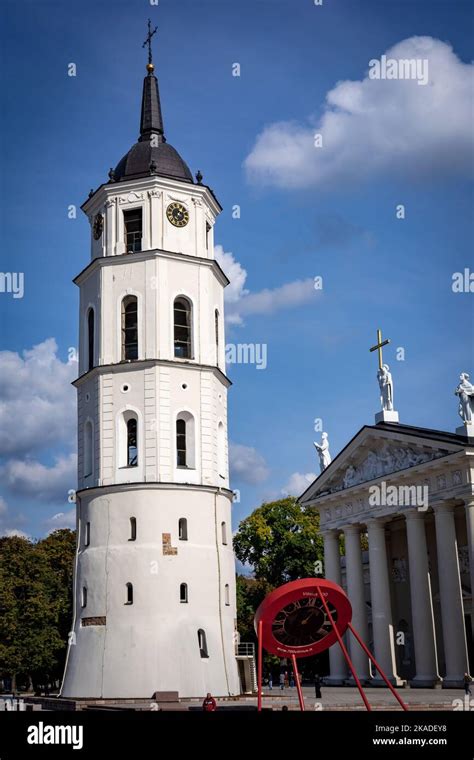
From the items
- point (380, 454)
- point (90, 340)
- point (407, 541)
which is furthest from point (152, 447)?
point (407, 541)

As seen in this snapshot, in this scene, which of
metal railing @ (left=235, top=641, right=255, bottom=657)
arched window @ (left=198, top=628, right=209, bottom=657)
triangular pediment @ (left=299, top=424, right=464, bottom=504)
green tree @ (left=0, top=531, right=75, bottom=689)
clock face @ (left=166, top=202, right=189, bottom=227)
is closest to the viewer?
arched window @ (left=198, top=628, right=209, bottom=657)

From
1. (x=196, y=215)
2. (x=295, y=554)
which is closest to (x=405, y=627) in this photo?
(x=295, y=554)

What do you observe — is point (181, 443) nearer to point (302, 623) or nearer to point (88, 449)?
point (88, 449)

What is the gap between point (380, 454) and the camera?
Result: 172 feet

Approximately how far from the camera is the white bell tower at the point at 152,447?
40.2 metres

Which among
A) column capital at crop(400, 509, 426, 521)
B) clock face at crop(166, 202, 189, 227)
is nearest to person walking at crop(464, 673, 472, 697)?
column capital at crop(400, 509, 426, 521)

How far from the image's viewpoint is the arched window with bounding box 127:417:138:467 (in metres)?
43.7

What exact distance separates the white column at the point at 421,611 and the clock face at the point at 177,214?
1871cm

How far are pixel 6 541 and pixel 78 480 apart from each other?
3955 centimetres

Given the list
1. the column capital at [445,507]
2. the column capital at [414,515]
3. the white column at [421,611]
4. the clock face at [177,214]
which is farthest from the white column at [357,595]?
the clock face at [177,214]

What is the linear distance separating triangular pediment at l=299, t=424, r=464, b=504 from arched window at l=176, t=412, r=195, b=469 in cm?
1211

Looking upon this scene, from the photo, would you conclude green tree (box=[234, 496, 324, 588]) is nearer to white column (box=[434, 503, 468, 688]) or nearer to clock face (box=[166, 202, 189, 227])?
white column (box=[434, 503, 468, 688])

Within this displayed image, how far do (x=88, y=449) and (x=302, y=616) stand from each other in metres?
23.2

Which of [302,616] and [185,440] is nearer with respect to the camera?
[302,616]
